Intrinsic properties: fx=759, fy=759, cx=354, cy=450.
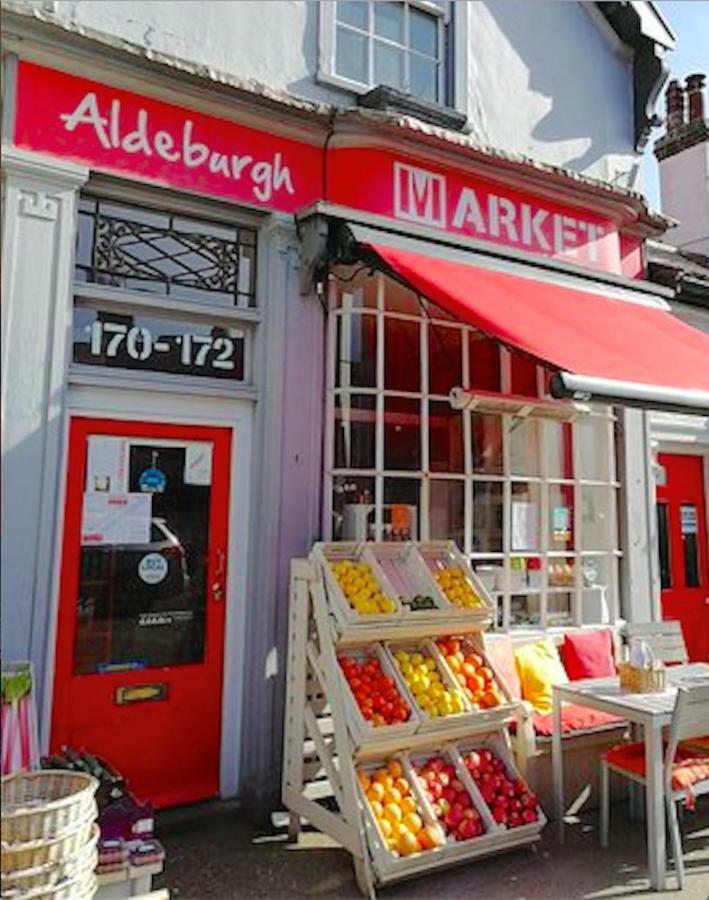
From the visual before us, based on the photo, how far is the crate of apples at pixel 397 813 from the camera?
373 centimetres

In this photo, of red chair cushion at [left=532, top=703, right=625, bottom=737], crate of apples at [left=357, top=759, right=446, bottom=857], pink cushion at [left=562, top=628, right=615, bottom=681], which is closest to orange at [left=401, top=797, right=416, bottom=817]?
crate of apples at [left=357, top=759, right=446, bottom=857]

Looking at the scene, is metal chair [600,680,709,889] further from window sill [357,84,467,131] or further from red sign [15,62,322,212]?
window sill [357,84,467,131]

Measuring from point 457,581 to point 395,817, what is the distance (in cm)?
141

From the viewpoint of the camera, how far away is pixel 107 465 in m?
4.43

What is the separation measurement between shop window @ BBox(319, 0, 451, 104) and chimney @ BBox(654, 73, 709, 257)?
4600mm

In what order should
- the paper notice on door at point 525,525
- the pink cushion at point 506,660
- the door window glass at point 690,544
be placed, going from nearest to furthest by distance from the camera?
the pink cushion at point 506,660 → the paper notice on door at point 525,525 → the door window glass at point 690,544

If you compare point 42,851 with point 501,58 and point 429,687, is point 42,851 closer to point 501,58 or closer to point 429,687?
point 429,687

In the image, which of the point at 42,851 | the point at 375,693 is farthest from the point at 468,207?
the point at 42,851

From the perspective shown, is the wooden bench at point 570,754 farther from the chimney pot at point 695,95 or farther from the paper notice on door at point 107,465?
the chimney pot at point 695,95

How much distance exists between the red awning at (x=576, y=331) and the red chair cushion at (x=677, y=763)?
76.9 inches

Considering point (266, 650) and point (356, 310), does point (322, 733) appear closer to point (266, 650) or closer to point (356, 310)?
point (266, 650)

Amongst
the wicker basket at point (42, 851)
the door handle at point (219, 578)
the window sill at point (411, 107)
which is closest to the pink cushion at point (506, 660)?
the door handle at point (219, 578)

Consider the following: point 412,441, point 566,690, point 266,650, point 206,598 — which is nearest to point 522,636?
point 566,690

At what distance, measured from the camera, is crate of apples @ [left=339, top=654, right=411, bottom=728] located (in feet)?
12.9
